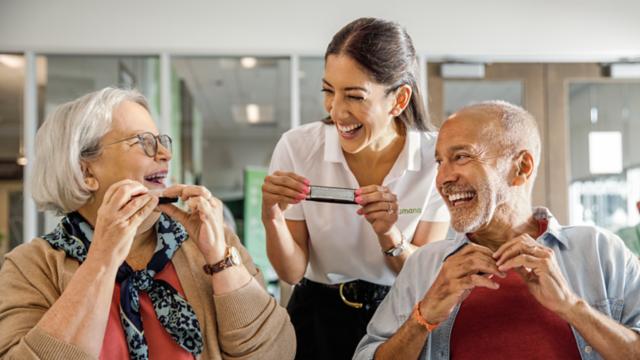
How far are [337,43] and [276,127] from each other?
5.27m

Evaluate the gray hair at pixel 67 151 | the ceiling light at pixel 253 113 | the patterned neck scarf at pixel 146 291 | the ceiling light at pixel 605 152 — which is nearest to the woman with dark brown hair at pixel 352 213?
the patterned neck scarf at pixel 146 291

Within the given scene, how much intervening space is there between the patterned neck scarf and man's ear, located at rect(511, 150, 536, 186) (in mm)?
927

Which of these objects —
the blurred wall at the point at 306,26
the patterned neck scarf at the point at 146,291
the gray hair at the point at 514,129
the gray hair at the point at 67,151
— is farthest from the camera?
the blurred wall at the point at 306,26

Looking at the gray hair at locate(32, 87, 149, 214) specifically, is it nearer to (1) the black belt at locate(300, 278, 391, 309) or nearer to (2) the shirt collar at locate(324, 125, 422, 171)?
(2) the shirt collar at locate(324, 125, 422, 171)

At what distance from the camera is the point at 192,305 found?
1.70 meters

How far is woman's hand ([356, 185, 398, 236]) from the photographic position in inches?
73.4

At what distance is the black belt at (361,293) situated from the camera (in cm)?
205

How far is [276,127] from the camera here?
7.16 m

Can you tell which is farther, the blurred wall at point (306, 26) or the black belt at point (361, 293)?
the blurred wall at point (306, 26)

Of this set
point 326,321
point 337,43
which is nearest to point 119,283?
point 326,321

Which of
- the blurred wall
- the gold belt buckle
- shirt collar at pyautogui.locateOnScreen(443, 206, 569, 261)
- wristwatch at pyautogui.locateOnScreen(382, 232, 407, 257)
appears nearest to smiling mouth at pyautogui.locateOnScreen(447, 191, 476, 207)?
shirt collar at pyautogui.locateOnScreen(443, 206, 569, 261)

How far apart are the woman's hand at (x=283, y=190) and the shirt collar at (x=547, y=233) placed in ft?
1.47

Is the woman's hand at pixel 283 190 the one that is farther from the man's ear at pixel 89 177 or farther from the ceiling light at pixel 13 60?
the ceiling light at pixel 13 60

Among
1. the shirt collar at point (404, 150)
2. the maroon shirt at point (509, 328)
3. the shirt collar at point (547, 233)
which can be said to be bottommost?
the maroon shirt at point (509, 328)
